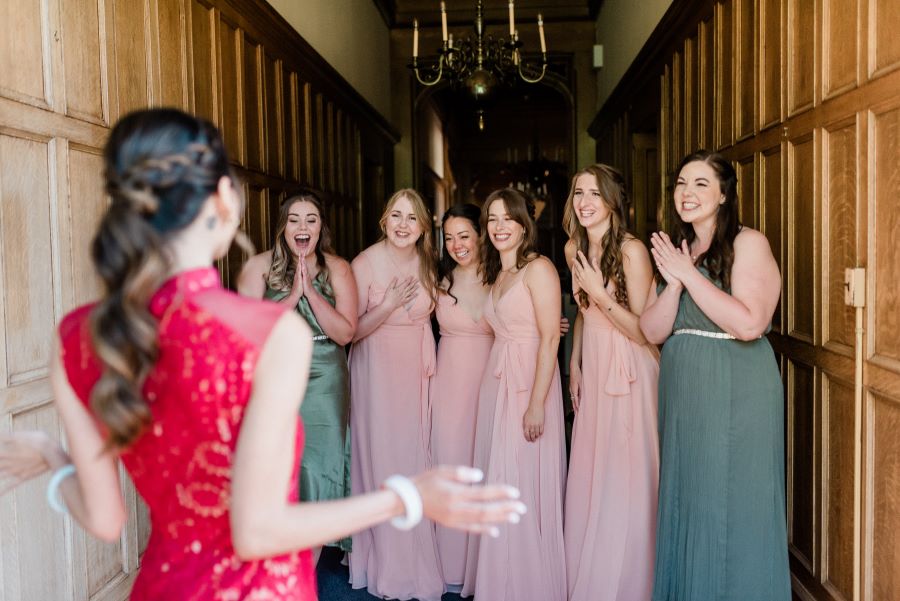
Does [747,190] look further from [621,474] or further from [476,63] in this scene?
[476,63]

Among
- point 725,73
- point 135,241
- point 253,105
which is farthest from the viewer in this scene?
point 253,105

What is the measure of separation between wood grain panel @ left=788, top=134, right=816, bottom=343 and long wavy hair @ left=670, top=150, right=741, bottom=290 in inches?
13.6

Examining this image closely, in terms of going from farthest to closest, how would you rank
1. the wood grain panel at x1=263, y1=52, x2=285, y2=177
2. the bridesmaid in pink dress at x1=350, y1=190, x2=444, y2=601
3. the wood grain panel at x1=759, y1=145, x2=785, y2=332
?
1. the wood grain panel at x1=263, y1=52, x2=285, y2=177
2. the bridesmaid in pink dress at x1=350, y1=190, x2=444, y2=601
3. the wood grain panel at x1=759, y1=145, x2=785, y2=332

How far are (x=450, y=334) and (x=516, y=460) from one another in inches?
25.2

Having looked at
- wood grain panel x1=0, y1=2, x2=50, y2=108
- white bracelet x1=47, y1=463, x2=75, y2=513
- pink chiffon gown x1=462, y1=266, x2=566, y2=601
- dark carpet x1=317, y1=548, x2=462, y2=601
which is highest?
wood grain panel x1=0, y1=2, x2=50, y2=108

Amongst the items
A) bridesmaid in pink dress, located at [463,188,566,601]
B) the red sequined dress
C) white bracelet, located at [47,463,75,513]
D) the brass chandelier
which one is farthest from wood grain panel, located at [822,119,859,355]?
the brass chandelier

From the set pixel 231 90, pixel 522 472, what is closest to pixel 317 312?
pixel 522 472

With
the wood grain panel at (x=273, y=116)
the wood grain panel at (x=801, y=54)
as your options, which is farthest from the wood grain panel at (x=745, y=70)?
the wood grain panel at (x=273, y=116)

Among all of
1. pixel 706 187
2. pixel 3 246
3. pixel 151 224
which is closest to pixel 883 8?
pixel 706 187

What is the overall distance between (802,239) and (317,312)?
1.86 meters

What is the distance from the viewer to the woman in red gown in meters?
0.98

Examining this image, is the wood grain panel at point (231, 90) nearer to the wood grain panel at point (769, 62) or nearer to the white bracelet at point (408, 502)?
the wood grain panel at point (769, 62)

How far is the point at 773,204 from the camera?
311 cm

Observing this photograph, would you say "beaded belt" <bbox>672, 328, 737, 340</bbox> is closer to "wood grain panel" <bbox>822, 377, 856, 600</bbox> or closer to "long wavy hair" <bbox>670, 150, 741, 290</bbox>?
"long wavy hair" <bbox>670, 150, 741, 290</bbox>
